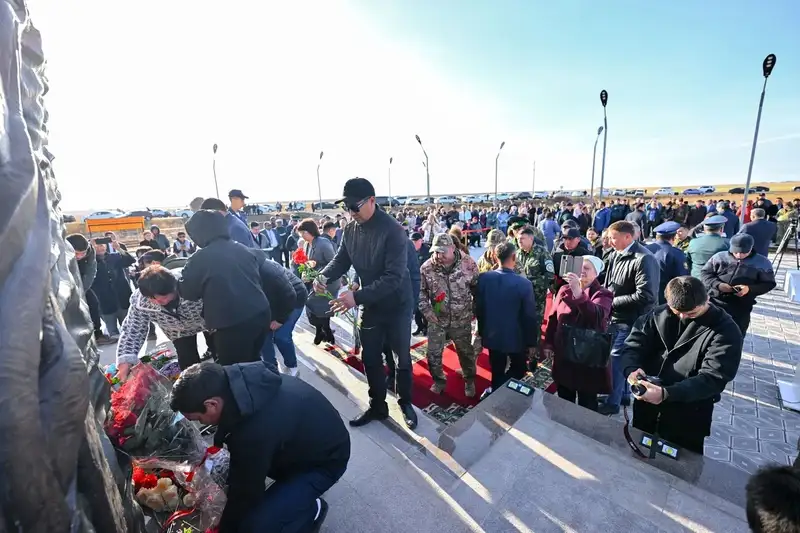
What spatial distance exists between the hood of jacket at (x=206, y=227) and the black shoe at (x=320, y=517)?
6.72 feet

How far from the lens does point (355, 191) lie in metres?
2.83

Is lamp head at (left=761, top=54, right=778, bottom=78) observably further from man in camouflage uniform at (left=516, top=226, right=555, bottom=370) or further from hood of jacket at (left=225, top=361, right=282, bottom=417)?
hood of jacket at (left=225, top=361, right=282, bottom=417)

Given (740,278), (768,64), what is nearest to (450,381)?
(740,278)

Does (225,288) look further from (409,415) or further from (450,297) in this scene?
(450,297)

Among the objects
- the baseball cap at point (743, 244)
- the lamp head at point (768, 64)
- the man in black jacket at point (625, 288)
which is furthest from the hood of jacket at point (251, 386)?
the lamp head at point (768, 64)

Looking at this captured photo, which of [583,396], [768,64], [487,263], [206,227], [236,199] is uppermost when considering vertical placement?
[768,64]

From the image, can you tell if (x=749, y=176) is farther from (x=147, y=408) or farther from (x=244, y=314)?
(x=147, y=408)

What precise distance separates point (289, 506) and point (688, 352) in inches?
106

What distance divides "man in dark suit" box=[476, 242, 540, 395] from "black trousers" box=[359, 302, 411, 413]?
103 cm

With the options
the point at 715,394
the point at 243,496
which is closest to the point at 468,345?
the point at 715,394

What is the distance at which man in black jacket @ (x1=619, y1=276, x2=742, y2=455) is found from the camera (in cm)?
228

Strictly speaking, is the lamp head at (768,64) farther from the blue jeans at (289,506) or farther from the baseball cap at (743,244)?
the blue jeans at (289,506)

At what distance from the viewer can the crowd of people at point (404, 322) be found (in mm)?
2029

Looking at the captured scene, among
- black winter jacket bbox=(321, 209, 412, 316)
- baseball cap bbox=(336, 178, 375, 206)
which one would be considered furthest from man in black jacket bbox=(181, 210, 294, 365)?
baseball cap bbox=(336, 178, 375, 206)
